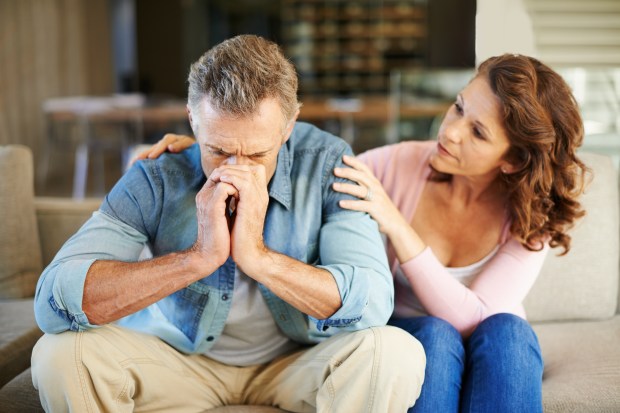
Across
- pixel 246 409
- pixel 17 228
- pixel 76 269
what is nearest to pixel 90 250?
pixel 76 269

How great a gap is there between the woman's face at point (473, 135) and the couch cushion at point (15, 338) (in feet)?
3.77

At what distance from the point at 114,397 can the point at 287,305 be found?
0.40 meters

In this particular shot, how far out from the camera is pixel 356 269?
1342mm

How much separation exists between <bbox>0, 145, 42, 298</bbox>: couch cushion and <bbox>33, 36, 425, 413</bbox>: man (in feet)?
2.11

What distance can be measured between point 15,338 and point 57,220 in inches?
18.7

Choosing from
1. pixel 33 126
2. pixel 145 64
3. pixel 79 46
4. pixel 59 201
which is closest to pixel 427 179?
pixel 59 201

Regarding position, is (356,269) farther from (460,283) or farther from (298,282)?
(460,283)

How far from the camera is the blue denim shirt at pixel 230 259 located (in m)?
1.35

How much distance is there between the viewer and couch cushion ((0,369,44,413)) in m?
1.42

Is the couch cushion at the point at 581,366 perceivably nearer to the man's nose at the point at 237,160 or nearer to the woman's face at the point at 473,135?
the woman's face at the point at 473,135

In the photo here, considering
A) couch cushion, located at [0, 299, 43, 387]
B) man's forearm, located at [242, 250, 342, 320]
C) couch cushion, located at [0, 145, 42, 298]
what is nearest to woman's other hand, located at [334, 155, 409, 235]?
man's forearm, located at [242, 250, 342, 320]

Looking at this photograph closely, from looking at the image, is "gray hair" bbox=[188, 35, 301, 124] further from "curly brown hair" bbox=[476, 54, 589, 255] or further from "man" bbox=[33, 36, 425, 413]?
"curly brown hair" bbox=[476, 54, 589, 255]

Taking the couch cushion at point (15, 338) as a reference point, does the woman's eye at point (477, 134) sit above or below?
above

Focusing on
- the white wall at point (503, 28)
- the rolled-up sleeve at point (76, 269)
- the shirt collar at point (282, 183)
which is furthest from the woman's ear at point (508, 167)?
the white wall at point (503, 28)
